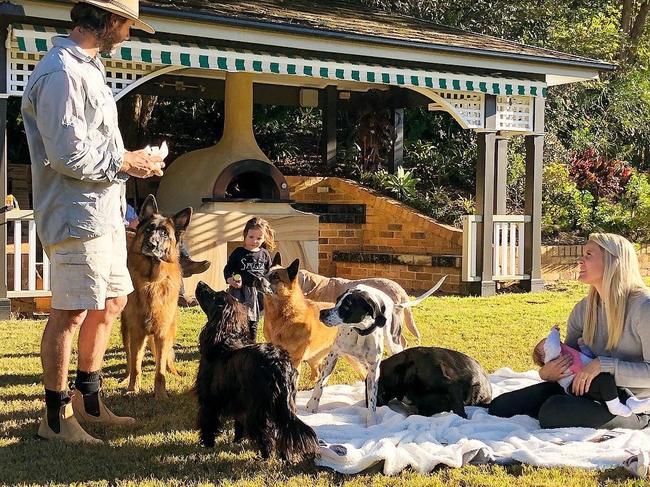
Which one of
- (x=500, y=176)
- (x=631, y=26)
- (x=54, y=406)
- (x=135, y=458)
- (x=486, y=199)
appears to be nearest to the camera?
(x=135, y=458)

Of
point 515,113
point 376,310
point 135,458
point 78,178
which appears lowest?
point 135,458

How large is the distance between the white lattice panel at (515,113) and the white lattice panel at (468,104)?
360 mm

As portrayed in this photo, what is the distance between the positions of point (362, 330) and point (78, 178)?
1975mm

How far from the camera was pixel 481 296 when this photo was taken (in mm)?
13156

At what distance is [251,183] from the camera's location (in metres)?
13.8

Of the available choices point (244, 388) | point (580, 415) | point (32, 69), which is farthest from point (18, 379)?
point (32, 69)

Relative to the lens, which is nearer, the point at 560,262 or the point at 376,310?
the point at 376,310

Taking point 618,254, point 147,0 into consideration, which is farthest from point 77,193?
point 147,0

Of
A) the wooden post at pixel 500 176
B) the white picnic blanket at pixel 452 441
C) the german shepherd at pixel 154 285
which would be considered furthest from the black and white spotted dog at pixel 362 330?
the wooden post at pixel 500 176

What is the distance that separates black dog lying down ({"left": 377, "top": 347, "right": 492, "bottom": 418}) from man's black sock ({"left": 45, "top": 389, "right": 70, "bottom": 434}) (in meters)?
2.10

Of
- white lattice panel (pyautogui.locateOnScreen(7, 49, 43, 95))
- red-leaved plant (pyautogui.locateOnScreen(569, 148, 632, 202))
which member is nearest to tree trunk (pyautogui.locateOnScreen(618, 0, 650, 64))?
red-leaved plant (pyautogui.locateOnScreen(569, 148, 632, 202))

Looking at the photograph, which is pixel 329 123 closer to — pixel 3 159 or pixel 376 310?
pixel 3 159

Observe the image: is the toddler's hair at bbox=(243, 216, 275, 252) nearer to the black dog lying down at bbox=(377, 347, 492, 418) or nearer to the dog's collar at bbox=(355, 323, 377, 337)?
the black dog lying down at bbox=(377, 347, 492, 418)

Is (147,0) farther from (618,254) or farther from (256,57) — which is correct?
(618,254)
